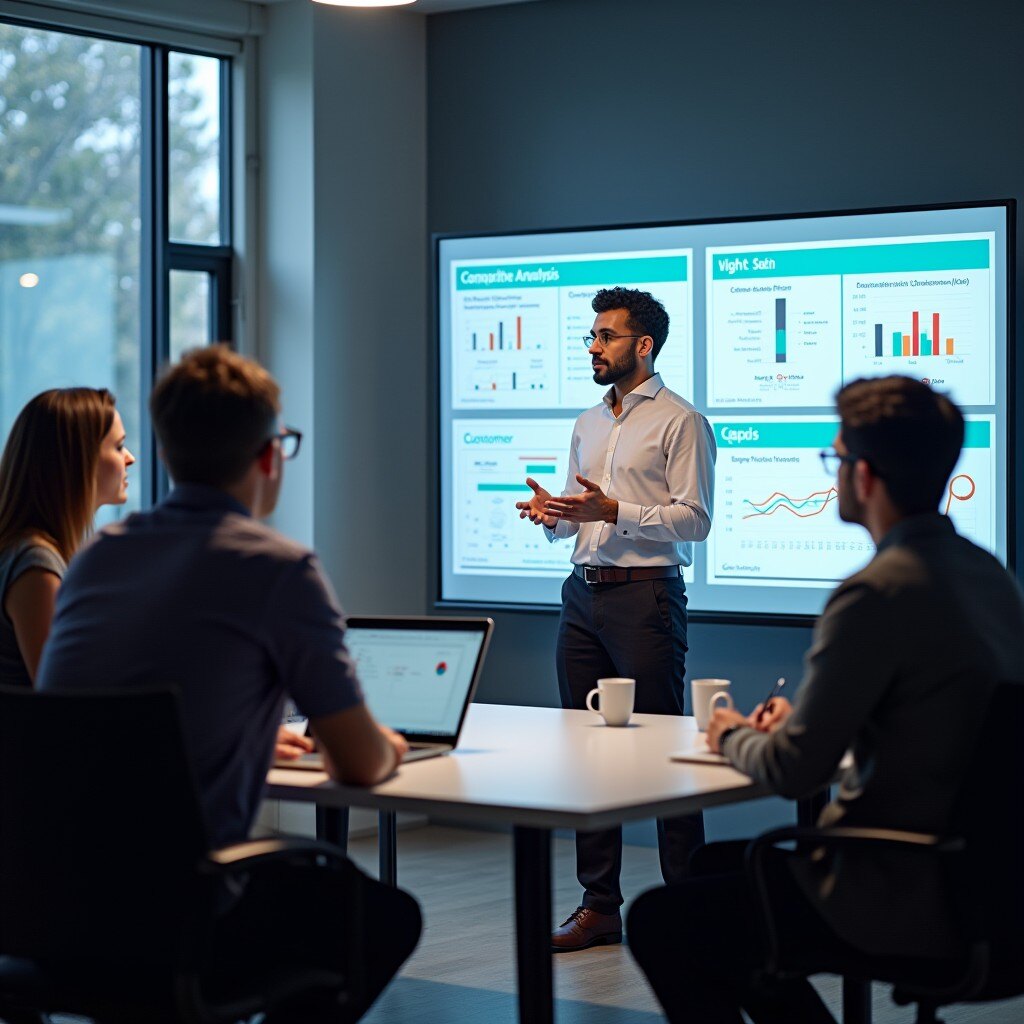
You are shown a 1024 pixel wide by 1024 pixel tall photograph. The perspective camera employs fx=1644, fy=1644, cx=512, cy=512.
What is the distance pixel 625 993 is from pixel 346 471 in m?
2.61

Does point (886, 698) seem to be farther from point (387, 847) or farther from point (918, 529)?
point (387, 847)

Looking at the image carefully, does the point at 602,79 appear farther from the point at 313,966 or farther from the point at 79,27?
the point at 313,966

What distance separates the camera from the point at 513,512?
5.90 meters

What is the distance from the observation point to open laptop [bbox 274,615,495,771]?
300 cm

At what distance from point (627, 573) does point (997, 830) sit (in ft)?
7.51

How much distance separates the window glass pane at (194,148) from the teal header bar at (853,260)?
6.51 ft

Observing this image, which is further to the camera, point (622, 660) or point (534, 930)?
point (622, 660)

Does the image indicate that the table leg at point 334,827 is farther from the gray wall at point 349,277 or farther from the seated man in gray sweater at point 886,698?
the gray wall at point 349,277

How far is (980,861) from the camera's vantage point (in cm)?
245

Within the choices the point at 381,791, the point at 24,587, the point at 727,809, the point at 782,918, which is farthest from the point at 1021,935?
the point at 727,809

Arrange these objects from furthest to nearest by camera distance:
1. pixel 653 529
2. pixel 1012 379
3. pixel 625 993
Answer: pixel 1012 379 < pixel 653 529 < pixel 625 993

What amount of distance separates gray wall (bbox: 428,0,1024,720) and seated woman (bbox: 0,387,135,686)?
3.05 m

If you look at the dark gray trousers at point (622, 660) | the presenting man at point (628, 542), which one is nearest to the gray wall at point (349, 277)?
the presenting man at point (628, 542)

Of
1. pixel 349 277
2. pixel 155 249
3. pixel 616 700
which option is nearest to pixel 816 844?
pixel 616 700
